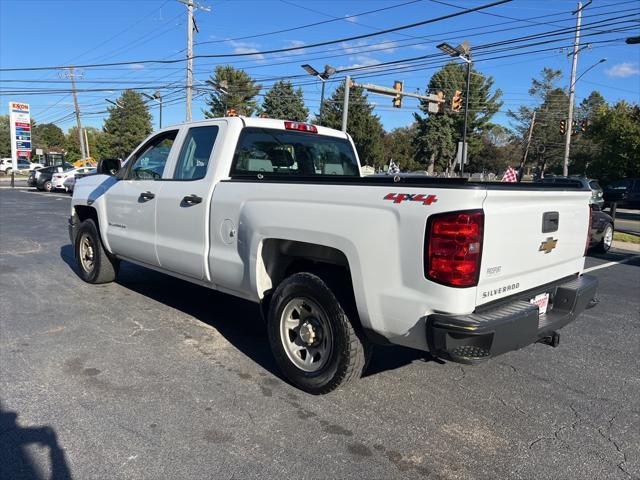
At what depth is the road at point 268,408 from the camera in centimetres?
287

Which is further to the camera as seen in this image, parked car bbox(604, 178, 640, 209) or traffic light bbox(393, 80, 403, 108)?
parked car bbox(604, 178, 640, 209)

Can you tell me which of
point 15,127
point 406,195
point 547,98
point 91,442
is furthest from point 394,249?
point 547,98

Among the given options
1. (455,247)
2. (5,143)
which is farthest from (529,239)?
(5,143)

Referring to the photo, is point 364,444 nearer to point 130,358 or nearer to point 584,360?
point 130,358

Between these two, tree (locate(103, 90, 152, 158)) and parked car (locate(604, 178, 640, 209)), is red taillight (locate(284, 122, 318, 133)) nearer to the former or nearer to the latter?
parked car (locate(604, 178, 640, 209))

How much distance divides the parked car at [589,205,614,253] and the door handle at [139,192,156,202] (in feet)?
31.5

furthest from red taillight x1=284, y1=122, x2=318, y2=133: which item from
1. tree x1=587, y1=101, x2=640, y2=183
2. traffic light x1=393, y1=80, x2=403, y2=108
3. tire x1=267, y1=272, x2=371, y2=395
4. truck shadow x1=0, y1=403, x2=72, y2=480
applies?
tree x1=587, y1=101, x2=640, y2=183

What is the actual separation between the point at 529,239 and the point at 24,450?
328 cm

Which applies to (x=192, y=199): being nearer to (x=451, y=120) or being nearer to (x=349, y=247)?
(x=349, y=247)

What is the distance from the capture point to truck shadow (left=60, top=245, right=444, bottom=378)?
4453 mm

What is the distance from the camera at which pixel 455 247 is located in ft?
9.35

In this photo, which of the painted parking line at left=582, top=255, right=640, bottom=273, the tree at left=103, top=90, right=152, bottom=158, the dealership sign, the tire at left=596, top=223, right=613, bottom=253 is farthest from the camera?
the tree at left=103, top=90, right=152, bottom=158

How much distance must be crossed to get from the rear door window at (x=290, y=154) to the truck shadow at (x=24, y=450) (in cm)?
246

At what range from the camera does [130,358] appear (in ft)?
14.1
